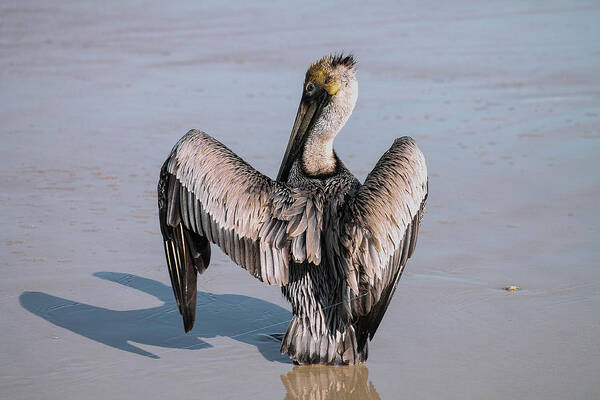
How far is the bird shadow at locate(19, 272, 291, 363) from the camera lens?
4.64 metres

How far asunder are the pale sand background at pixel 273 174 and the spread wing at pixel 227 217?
1.67 feet

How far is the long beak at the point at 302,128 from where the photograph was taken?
4.99 meters

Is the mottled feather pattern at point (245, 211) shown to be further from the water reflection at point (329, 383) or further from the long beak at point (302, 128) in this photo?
the long beak at point (302, 128)

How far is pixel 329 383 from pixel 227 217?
37.9 inches

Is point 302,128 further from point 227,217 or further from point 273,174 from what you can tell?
point 273,174

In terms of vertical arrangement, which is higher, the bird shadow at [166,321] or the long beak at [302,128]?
the long beak at [302,128]

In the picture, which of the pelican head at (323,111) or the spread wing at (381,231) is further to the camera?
the pelican head at (323,111)

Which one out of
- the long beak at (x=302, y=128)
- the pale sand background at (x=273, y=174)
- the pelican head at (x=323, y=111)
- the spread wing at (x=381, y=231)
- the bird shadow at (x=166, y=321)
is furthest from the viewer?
the long beak at (x=302, y=128)

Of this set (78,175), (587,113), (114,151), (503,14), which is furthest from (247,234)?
(503,14)

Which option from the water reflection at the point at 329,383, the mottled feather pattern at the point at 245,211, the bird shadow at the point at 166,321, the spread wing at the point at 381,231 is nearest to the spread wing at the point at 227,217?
the mottled feather pattern at the point at 245,211

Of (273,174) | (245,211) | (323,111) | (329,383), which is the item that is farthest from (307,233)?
(273,174)

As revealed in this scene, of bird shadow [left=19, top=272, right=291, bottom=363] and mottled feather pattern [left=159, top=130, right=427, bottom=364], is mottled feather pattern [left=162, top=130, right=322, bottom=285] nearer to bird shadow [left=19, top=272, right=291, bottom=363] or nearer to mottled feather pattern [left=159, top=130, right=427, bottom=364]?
mottled feather pattern [left=159, top=130, right=427, bottom=364]

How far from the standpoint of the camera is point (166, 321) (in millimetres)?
4949

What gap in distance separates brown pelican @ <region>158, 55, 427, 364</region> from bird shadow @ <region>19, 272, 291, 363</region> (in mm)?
328
